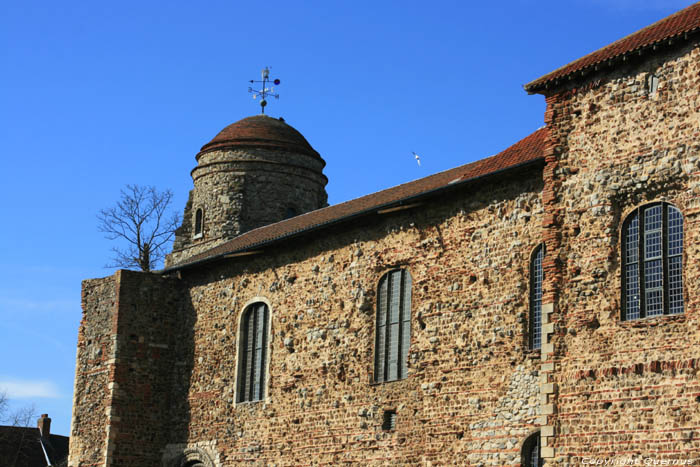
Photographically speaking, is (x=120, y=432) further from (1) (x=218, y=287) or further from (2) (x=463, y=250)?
(2) (x=463, y=250)

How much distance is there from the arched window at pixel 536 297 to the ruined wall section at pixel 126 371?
11.0 metres

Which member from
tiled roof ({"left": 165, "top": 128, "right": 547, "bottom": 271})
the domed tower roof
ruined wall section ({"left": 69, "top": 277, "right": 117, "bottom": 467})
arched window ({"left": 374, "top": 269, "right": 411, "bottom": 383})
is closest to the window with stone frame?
arched window ({"left": 374, "top": 269, "right": 411, "bottom": 383})

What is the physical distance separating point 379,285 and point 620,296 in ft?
22.5

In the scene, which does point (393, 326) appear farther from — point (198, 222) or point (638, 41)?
point (198, 222)

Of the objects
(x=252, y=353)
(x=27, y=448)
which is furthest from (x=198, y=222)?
(x=27, y=448)

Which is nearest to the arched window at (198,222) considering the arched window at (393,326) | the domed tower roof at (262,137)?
the domed tower roof at (262,137)

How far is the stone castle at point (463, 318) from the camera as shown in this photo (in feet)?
51.3

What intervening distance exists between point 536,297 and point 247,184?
15.2 m

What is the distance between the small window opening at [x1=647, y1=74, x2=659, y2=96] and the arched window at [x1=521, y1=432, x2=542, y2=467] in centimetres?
560

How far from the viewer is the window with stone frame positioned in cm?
1794

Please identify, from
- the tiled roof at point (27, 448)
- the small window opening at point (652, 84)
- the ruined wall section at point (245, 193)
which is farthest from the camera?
the tiled roof at point (27, 448)

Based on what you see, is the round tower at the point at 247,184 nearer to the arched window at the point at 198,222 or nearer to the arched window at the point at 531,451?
the arched window at the point at 198,222

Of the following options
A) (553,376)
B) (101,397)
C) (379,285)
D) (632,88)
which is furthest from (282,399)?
(632,88)

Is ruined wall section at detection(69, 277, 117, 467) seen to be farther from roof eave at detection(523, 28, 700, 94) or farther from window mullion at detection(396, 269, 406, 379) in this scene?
roof eave at detection(523, 28, 700, 94)
